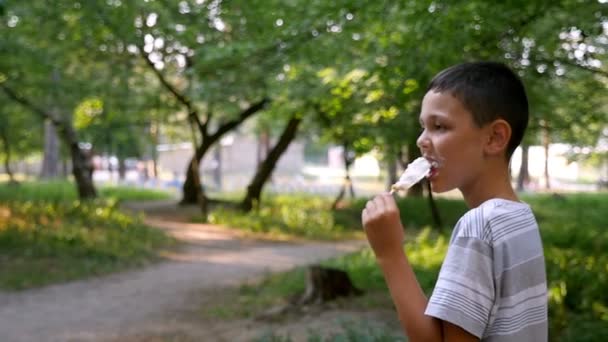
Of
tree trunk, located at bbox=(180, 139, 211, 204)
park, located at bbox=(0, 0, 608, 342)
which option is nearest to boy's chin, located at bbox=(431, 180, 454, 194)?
park, located at bbox=(0, 0, 608, 342)

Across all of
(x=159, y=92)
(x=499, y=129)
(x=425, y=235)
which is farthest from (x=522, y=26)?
(x=159, y=92)

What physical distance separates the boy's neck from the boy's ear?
4 centimetres

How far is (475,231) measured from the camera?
4.78ft

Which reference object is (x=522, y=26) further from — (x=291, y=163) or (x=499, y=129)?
(x=291, y=163)

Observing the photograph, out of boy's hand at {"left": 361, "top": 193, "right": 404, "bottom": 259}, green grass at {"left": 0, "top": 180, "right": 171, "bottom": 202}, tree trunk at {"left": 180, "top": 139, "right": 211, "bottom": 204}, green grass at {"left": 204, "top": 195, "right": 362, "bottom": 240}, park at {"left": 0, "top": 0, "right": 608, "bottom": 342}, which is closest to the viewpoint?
boy's hand at {"left": 361, "top": 193, "right": 404, "bottom": 259}

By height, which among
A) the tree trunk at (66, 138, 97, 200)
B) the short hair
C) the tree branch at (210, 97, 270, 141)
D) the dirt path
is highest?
the tree branch at (210, 97, 270, 141)

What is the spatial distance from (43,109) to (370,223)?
1766cm

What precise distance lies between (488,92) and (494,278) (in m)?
0.45

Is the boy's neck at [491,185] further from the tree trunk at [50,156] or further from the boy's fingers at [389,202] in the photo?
the tree trunk at [50,156]

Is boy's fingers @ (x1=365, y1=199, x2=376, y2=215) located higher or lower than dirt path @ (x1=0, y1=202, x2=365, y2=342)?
higher

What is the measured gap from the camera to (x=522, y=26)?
6.33 meters

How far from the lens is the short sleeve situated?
1.41 meters

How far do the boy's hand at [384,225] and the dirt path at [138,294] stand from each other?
6513 millimetres

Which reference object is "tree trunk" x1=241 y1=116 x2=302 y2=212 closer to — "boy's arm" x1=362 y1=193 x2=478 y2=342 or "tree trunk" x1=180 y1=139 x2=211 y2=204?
"tree trunk" x1=180 y1=139 x2=211 y2=204
